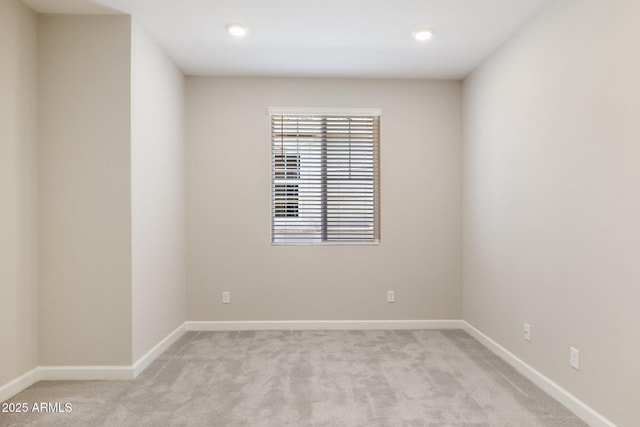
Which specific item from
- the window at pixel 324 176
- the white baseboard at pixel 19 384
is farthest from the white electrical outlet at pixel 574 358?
the white baseboard at pixel 19 384

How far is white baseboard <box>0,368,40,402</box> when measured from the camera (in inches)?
103

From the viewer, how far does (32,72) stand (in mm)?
2902

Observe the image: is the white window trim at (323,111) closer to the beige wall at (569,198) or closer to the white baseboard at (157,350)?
the beige wall at (569,198)

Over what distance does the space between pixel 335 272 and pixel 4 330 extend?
286cm

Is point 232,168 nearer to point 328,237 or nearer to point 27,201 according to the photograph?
point 328,237

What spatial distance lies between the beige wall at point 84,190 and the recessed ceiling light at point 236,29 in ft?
2.49

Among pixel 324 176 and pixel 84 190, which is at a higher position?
pixel 324 176

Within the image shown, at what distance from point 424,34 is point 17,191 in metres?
3.28

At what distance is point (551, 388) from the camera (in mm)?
2709

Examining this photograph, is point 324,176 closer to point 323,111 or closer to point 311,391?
point 323,111

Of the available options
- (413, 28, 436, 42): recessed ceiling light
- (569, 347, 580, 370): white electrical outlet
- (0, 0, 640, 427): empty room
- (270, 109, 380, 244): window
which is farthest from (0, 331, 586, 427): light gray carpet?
(413, 28, 436, 42): recessed ceiling light

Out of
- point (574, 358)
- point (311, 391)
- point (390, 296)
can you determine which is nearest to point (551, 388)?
point (574, 358)

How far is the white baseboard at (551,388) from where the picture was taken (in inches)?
90.9

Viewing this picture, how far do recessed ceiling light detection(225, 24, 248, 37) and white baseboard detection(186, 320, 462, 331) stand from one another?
2858mm
